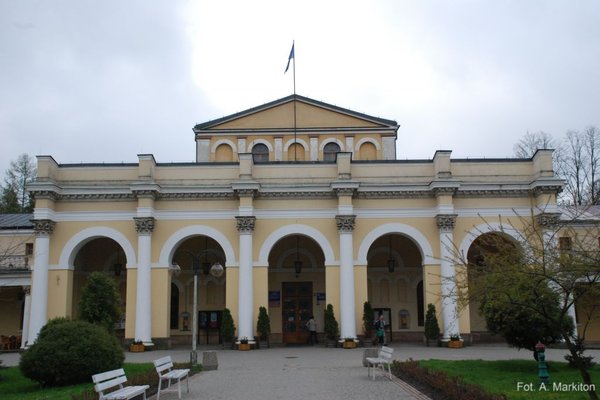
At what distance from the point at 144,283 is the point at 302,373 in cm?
1169

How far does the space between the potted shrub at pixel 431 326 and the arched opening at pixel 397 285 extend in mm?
3751

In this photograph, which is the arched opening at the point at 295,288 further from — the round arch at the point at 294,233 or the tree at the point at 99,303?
the tree at the point at 99,303

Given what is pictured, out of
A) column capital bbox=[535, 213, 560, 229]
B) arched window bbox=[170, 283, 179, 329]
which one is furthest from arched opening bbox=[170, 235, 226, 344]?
column capital bbox=[535, 213, 560, 229]

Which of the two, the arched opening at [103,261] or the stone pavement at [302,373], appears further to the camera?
the arched opening at [103,261]

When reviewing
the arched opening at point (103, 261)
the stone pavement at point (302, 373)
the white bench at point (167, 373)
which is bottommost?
the stone pavement at point (302, 373)

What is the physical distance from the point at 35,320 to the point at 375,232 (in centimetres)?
1551

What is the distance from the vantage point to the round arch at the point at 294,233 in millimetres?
26922

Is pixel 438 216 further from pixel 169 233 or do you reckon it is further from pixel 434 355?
pixel 169 233

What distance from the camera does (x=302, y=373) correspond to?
666 inches

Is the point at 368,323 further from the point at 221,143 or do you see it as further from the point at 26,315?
the point at 26,315

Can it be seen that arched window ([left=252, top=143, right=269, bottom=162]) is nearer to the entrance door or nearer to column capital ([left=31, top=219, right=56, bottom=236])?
the entrance door

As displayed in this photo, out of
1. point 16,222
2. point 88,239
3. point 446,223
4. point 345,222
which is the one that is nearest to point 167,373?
point 345,222

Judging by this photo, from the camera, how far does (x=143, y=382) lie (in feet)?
46.7

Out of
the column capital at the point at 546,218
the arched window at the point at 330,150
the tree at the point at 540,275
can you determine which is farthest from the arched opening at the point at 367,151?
the tree at the point at 540,275
